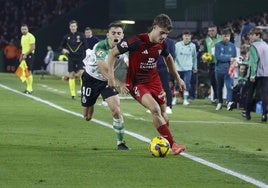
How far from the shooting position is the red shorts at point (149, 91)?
14.2 meters

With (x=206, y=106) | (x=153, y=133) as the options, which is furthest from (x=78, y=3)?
(x=153, y=133)

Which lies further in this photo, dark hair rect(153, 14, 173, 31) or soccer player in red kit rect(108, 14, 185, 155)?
soccer player in red kit rect(108, 14, 185, 155)

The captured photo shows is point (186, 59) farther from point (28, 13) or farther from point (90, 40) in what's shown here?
point (28, 13)

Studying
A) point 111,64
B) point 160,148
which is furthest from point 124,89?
point 160,148

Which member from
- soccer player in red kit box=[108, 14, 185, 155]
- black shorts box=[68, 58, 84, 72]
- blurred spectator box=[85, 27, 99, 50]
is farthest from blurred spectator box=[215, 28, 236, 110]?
soccer player in red kit box=[108, 14, 185, 155]

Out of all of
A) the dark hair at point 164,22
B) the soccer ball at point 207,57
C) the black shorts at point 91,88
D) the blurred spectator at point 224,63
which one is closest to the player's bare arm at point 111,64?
the dark hair at point 164,22

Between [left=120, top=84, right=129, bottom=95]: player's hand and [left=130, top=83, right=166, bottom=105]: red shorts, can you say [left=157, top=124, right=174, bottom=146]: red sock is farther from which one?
[left=120, top=84, right=129, bottom=95]: player's hand

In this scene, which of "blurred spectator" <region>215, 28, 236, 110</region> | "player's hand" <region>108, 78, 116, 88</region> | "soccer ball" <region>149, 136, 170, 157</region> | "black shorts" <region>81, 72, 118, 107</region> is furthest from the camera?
"blurred spectator" <region>215, 28, 236, 110</region>

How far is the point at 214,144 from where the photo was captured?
1594cm

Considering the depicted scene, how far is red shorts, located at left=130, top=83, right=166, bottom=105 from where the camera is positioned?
559 inches

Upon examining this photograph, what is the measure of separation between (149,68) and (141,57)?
8.8 inches

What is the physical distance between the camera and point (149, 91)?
14.2 metres

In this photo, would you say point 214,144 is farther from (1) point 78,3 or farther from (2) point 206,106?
(1) point 78,3

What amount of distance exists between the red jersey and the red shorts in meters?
0.05
